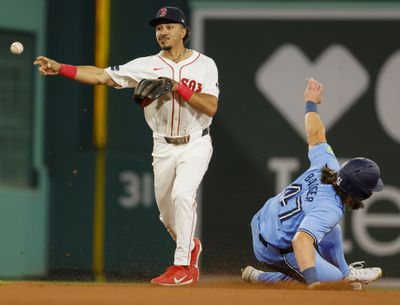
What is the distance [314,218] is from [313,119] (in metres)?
0.99

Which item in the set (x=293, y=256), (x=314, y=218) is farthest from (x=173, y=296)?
(x=293, y=256)

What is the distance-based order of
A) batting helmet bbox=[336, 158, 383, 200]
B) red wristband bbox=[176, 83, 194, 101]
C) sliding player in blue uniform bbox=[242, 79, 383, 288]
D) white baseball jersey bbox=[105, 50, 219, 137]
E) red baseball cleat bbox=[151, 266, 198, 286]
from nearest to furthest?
sliding player in blue uniform bbox=[242, 79, 383, 288] < batting helmet bbox=[336, 158, 383, 200] < red baseball cleat bbox=[151, 266, 198, 286] < red wristband bbox=[176, 83, 194, 101] < white baseball jersey bbox=[105, 50, 219, 137]

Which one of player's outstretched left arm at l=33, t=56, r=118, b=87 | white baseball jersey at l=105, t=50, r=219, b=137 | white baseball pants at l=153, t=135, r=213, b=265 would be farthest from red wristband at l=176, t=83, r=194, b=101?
player's outstretched left arm at l=33, t=56, r=118, b=87

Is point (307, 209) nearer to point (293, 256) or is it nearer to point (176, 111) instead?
point (293, 256)

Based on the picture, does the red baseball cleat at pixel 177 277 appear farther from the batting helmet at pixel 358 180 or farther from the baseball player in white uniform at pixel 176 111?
the batting helmet at pixel 358 180

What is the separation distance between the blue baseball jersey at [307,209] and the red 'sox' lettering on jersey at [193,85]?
0.79 metres

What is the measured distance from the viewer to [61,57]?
962 cm

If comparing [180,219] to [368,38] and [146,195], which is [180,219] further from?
[368,38]

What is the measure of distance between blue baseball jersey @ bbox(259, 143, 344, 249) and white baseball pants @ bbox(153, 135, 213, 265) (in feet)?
1.41

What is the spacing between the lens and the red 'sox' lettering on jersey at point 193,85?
8.09 meters

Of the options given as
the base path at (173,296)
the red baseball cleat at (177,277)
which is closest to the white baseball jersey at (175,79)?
the red baseball cleat at (177,277)

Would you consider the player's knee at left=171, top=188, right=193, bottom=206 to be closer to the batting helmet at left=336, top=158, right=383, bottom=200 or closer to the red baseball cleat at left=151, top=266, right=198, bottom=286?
the red baseball cleat at left=151, top=266, right=198, bottom=286

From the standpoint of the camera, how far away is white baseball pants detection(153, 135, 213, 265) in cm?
791

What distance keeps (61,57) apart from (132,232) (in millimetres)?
1341
